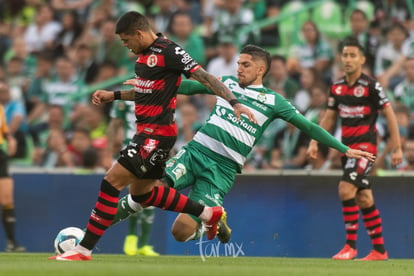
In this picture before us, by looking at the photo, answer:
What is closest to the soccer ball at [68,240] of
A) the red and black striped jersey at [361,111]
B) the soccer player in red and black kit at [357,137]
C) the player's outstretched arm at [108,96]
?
the player's outstretched arm at [108,96]

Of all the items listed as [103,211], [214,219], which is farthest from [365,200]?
[103,211]

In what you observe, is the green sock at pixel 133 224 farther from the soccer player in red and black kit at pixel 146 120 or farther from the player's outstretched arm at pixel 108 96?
the soccer player in red and black kit at pixel 146 120

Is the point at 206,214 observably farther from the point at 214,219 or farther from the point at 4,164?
the point at 4,164

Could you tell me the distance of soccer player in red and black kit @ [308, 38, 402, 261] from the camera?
12.4 m

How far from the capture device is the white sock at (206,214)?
32.6 feet

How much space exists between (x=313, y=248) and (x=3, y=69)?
29.3 feet

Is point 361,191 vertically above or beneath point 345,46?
beneath

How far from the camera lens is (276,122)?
16281mm

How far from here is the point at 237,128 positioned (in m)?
10.9

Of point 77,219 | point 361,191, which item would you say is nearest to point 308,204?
point 361,191

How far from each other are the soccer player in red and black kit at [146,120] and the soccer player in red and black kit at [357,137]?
3102 millimetres

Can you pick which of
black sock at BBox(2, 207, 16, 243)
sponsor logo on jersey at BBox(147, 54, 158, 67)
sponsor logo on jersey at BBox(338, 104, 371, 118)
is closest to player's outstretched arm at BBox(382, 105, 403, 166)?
sponsor logo on jersey at BBox(338, 104, 371, 118)

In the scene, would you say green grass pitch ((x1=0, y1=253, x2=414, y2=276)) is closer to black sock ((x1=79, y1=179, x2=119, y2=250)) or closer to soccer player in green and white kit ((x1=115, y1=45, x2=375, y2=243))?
black sock ((x1=79, y1=179, x2=119, y2=250))

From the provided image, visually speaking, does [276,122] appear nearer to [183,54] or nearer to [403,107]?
[403,107]
